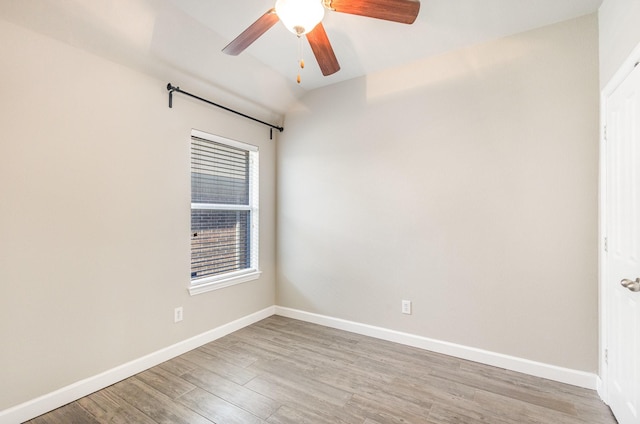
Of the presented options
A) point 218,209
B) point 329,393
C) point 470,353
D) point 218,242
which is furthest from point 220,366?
point 470,353

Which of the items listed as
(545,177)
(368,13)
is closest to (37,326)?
(368,13)

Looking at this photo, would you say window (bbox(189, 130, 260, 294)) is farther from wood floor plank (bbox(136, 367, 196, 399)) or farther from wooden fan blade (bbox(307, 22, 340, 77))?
wooden fan blade (bbox(307, 22, 340, 77))

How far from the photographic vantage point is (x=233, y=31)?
2.34 meters

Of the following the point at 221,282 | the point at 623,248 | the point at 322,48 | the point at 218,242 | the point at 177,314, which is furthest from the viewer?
the point at 218,242

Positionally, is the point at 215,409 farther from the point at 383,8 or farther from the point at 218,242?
the point at 383,8

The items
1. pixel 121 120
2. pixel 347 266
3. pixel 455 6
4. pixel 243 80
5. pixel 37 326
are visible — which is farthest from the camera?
pixel 347 266

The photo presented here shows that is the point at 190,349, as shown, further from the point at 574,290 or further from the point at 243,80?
the point at 574,290

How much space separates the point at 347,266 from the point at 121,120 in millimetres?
2419

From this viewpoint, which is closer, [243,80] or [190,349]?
[190,349]

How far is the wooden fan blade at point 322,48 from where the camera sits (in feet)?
5.64

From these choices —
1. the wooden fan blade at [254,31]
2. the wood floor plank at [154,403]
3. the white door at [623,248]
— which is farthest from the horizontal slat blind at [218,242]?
the white door at [623,248]

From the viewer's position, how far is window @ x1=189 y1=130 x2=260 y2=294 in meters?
2.87

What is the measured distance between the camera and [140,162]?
2.37m

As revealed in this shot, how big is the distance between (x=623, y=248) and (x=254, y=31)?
2472 mm
